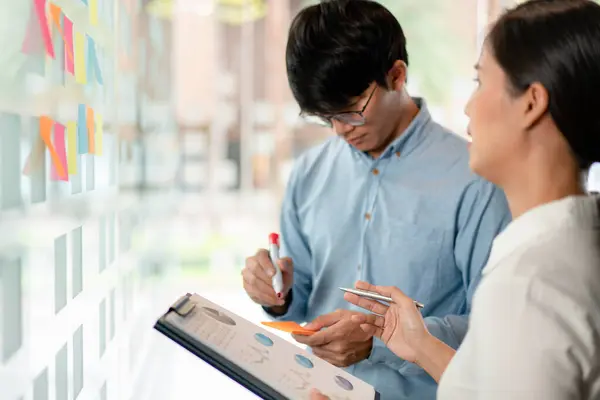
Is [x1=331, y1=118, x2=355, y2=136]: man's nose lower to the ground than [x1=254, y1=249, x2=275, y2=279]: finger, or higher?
higher

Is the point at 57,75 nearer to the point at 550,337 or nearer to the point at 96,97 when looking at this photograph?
the point at 96,97

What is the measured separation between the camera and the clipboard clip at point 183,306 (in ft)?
3.17

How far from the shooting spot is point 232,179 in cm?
282

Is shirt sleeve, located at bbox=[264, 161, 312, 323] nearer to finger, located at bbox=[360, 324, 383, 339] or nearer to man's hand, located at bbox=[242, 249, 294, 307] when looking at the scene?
man's hand, located at bbox=[242, 249, 294, 307]

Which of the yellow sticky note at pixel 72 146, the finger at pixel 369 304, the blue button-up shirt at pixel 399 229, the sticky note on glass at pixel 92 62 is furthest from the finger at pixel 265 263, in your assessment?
the sticky note on glass at pixel 92 62

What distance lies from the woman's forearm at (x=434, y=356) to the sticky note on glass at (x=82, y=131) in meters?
0.72

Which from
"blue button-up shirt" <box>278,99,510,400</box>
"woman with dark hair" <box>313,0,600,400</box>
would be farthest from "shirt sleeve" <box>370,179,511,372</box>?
"woman with dark hair" <box>313,0,600,400</box>

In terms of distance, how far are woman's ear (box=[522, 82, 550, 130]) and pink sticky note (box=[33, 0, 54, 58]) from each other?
2.29ft

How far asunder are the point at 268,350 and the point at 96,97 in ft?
2.37

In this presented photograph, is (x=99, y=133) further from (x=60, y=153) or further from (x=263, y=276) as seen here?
(x=263, y=276)

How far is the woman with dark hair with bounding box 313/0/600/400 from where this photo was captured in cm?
66

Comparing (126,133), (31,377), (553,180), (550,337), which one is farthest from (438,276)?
(126,133)

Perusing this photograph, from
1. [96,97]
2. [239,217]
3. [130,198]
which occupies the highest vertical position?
[96,97]

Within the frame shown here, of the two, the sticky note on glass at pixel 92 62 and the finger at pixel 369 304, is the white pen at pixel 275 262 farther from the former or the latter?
the sticky note on glass at pixel 92 62
